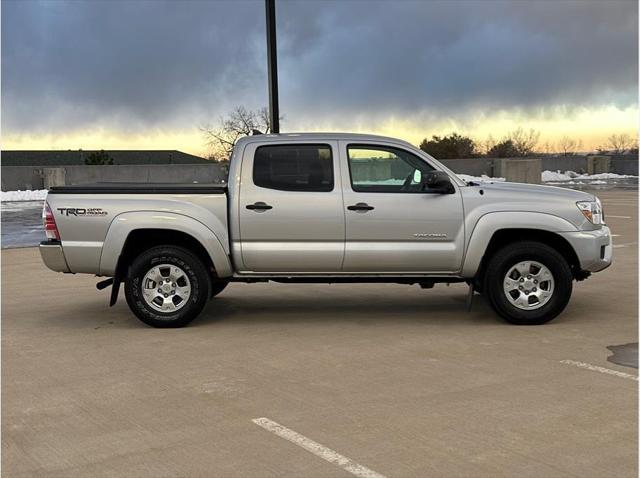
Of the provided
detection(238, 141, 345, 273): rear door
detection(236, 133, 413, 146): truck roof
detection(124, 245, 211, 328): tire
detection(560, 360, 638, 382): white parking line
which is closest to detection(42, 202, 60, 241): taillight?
detection(124, 245, 211, 328): tire

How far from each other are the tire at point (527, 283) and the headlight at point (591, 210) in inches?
20.3

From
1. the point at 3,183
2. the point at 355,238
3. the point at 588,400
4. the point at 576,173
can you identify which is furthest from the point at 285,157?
the point at 576,173

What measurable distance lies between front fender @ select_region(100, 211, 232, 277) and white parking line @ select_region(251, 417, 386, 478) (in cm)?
318

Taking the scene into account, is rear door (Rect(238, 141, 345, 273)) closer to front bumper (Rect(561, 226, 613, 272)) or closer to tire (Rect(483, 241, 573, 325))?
tire (Rect(483, 241, 573, 325))

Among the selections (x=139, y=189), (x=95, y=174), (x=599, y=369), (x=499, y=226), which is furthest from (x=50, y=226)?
(x=95, y=174)

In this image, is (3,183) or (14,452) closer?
(14,452)

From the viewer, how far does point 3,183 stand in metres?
37.6

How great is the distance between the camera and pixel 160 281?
859 cm

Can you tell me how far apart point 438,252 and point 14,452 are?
477cm

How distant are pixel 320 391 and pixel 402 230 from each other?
2.73m

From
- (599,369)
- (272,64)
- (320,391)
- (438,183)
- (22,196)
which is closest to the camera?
(320,391)

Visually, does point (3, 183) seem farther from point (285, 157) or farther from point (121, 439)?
point (121, 439)

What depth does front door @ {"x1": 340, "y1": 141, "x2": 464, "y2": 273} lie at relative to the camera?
8.52m

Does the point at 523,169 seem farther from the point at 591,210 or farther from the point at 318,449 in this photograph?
the point at 318,449
